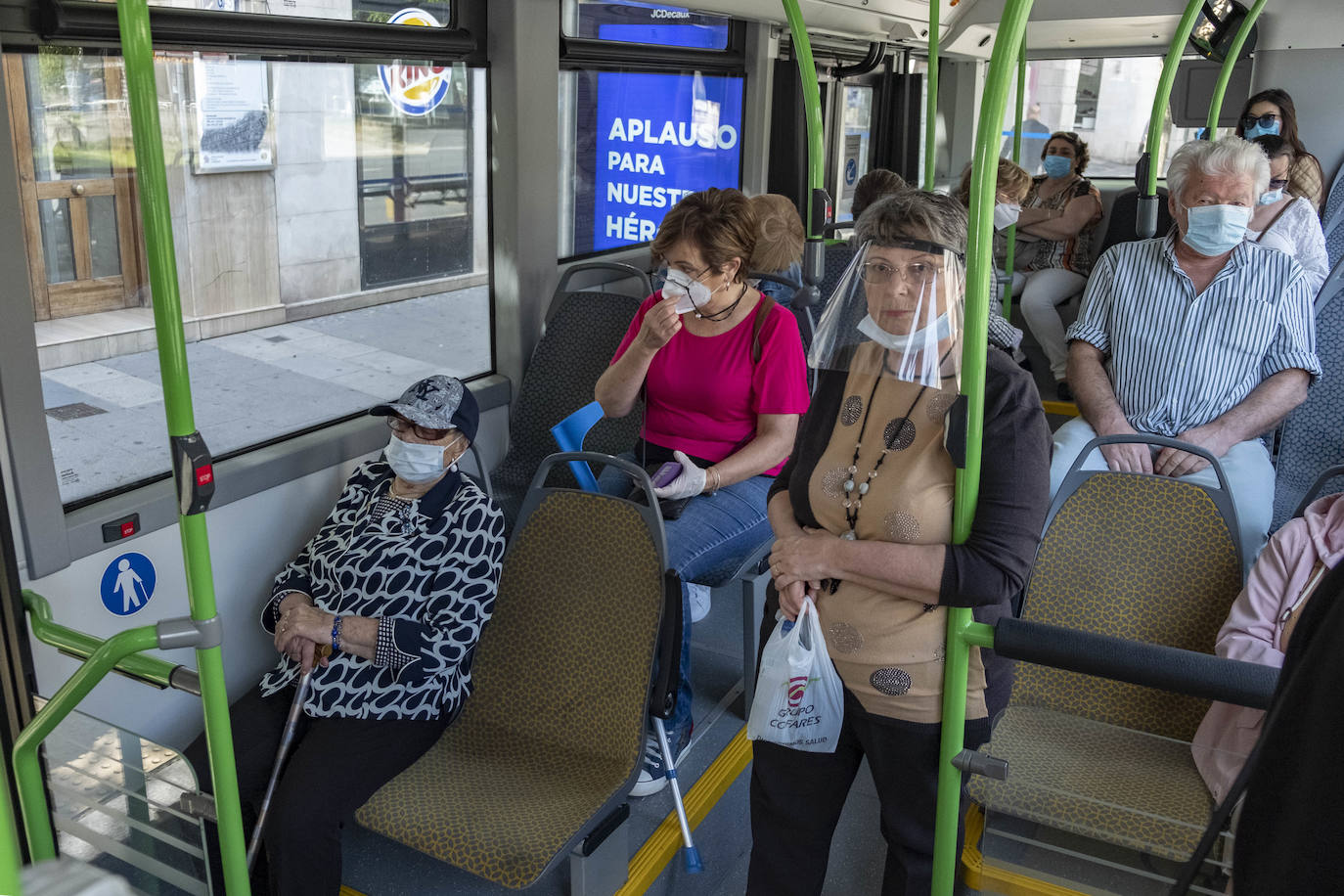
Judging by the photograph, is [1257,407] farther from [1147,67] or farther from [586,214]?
[1147,67]

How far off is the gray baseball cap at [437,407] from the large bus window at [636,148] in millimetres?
2096

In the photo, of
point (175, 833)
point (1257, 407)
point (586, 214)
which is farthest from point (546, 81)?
point (175, 833)

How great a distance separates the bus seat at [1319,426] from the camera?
3336 mm

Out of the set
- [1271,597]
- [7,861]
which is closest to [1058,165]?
[1271,597]

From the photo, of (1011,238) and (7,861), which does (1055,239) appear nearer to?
(1011,238)

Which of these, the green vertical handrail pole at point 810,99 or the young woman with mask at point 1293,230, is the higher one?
the green vertical handrail pole at point 810,99

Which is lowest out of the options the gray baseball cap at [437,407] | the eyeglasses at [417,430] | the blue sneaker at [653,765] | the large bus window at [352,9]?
the blue sneaker at [653,765]

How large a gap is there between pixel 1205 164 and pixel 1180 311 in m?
0.41

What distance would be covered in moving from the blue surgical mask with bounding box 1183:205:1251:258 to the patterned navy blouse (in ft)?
6.89

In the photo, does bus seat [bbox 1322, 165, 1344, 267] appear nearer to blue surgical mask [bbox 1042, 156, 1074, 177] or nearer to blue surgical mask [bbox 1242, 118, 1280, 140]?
blue surgical mask [bbox 1242, 118, 1280, 140]

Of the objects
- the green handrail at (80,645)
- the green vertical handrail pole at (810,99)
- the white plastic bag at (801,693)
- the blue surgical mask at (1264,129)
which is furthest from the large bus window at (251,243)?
the blue surgical mask at (1264,129)

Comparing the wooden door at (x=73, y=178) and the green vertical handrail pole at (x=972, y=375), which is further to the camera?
the wooden door at (x=73, y=178)

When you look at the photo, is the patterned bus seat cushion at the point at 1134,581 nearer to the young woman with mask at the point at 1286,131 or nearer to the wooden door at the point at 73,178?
the wooden door at the point at 73,178

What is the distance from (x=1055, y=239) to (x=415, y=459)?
4.66 metres
